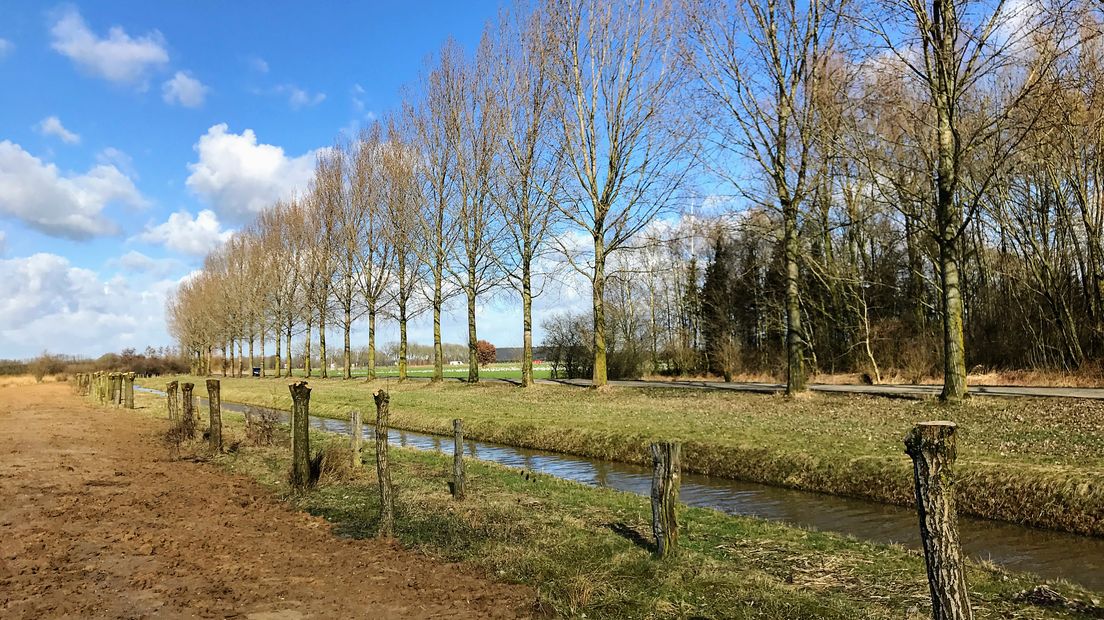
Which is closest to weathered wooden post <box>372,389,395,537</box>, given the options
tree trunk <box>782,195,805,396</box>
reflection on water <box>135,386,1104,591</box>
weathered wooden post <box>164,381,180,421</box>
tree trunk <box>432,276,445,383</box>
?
reflection on water <box>135,386,1104,591</box>

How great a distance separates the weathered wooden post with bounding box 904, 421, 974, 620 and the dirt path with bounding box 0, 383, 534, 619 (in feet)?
9.80

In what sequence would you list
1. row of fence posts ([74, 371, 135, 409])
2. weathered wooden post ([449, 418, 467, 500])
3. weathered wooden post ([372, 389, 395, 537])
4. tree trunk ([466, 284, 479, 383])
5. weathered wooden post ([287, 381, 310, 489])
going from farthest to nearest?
1. tree trunk ([466, 284, 479, 383])
2. row of fence posts ([74, 371, 135, 409])
3. weathered wooden post ([287, 381, 310, 489])
4. weathered wooden post ([449, 418, 467, 500])
5. weathered wooden post ([372, 389, 395, 537])

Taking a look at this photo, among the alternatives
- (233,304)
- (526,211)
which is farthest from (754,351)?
(233,304)

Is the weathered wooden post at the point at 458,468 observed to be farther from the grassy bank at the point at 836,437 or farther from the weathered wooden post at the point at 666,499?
the grassy bank at the point at 836,437

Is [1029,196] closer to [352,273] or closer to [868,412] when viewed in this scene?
[868,412]

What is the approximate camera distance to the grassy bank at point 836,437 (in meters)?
9.40

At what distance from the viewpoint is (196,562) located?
6785mm

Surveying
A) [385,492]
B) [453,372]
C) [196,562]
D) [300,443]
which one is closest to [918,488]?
[385,492]

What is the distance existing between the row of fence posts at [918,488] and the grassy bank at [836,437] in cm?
492

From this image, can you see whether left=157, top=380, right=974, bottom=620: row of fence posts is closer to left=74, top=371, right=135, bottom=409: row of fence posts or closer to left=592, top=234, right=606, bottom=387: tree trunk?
left=592, top=234, right=606, bottom=387: tree trunk

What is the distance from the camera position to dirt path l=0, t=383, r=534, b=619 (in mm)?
A: 5551

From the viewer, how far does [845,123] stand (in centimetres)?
1652

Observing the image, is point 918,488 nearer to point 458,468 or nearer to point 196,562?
point 196,562

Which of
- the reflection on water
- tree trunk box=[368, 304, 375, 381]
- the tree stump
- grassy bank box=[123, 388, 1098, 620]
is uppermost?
tree trunk box=[368, 304, 375, 381]
